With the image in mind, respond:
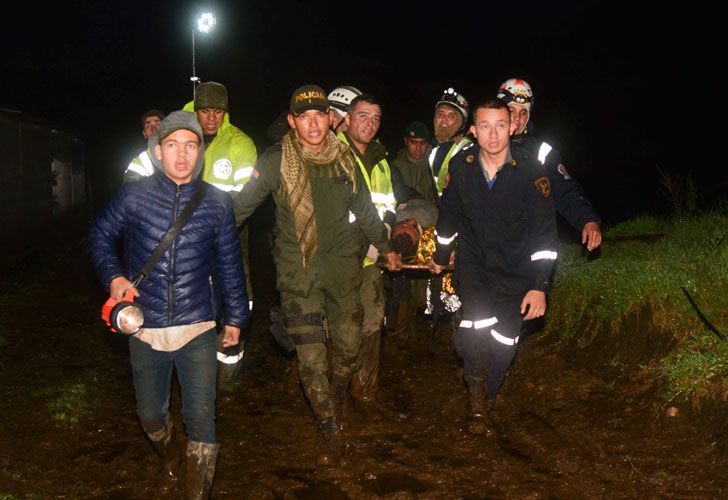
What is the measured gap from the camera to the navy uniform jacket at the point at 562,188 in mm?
5449

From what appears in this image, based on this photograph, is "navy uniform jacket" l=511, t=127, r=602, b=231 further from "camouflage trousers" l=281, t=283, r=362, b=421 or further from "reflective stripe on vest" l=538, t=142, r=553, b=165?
"camouflage trousers" l=281, t=283, r=362, b=421

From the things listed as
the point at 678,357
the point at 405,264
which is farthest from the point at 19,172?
the point at 678,357

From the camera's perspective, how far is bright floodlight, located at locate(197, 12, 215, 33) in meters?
9.49

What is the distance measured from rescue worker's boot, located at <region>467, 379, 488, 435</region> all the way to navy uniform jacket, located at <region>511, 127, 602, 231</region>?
4.84 ft

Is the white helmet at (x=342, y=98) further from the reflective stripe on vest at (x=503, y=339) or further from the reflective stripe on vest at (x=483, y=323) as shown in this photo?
the reflective stripe on vest at (x=503, y=339)

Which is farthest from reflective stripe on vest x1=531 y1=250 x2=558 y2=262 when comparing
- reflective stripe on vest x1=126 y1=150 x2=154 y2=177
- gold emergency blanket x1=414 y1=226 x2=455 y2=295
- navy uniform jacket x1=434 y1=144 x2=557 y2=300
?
reflective stripe on vest x1=126 y1=150 x2=154 y2=177

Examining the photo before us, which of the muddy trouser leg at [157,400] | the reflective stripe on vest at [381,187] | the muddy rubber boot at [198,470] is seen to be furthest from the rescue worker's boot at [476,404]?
the muddy trouser leg at [157,400]

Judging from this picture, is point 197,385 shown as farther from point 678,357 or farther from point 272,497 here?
point 678,357

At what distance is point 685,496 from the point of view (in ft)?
12.8

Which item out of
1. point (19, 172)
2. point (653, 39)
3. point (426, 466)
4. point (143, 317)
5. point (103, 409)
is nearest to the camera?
point (143, 317)

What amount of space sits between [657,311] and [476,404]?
5.84 feet

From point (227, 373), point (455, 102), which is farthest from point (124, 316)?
point (455, 102)

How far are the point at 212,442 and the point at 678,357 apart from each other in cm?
343

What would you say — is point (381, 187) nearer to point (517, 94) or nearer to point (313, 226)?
point (313, 226)
